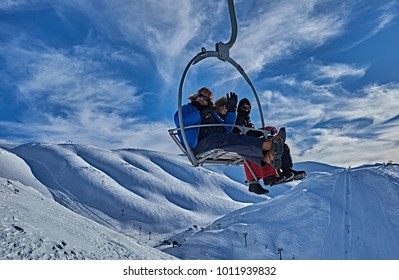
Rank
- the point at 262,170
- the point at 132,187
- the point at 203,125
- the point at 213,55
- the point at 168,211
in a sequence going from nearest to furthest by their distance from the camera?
the point at 203,125 < the point at 213,55 < the point at 262,170 < the point at 168,211 < the point at 132,187

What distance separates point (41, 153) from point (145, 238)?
4983 centimetres

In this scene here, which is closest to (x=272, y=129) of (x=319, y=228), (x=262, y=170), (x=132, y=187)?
(x=262, y=170)

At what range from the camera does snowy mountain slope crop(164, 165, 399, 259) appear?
4900cm

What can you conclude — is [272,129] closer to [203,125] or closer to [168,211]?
[203,125]

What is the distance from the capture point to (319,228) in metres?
56.8

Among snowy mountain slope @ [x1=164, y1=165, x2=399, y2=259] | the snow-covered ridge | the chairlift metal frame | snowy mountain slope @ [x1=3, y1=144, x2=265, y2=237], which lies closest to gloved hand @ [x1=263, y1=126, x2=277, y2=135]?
the chairlift metal frame

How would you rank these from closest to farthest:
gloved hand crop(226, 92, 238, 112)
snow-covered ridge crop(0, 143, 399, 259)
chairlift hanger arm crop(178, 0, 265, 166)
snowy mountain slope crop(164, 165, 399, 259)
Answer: chairlift hanger arm crop(178, 0, 265, 166)
gloved hand crop(226, 92, 238, 112)
snow-covered ridge crop(0, 143, 399, 259)
snowy mountain slope crop(164, 165, 399, 259)

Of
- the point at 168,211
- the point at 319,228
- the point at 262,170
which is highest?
the point at 168,211

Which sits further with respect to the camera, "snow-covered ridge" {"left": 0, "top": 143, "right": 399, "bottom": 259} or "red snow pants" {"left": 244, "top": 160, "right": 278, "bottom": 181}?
"snow-covered ridge" {"left": 0, "top": 143, "right": 399, "bottom": 259}

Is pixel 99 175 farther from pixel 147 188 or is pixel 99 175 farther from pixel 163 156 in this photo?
pixel 163 156

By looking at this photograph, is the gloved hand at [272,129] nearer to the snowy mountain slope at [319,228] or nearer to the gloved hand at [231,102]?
the gloved hand at [231,102]

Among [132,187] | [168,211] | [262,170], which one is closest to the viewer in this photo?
[262,170]

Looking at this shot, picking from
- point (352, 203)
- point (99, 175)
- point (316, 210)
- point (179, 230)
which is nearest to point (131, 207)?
point (179, 230)

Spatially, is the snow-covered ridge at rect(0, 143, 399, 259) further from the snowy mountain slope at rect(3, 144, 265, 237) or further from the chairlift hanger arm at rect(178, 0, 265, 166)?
the chairlift hanger arm at rect(178, 0, 265, 166)
